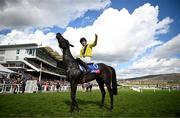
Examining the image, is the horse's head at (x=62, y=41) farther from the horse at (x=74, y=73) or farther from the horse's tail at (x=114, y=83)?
the horse's tail at (x=114, y=83)

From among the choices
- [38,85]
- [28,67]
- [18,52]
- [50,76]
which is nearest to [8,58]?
[18,52]

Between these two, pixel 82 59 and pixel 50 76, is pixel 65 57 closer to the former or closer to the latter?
pixel 82 59

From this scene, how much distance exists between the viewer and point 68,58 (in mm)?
7715

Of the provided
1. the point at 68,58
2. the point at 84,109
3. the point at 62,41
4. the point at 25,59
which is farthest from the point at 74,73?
the point at 25,59

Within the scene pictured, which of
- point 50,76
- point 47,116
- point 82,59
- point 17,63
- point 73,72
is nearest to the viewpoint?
point 47,116

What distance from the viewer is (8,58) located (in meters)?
59.5

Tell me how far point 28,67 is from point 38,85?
3304cm

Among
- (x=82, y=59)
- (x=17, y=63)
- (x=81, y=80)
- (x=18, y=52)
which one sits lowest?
(x=81, y=80)

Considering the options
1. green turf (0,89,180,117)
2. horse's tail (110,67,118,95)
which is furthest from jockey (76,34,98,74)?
green turf (0,89,180,117)

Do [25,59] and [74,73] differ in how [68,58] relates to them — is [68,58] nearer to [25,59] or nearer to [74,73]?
[74,73]

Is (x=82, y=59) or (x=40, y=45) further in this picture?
(x=40, y=45)

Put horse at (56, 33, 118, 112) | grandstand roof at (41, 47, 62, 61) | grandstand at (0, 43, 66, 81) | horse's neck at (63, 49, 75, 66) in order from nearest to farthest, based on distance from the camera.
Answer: horse at (56, 33, 118, 112), horse's neck at (63, 49, 75, 66), grandstand at (0, 43, 66, 81), grandstand roof at (41, 47, 62, 61)

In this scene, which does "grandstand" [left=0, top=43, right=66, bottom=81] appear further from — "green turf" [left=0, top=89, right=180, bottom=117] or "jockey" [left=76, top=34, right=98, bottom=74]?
"jockey" [left=76, top=34, right=98, bottom=74]

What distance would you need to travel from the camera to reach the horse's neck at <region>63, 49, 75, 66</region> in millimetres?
7634
